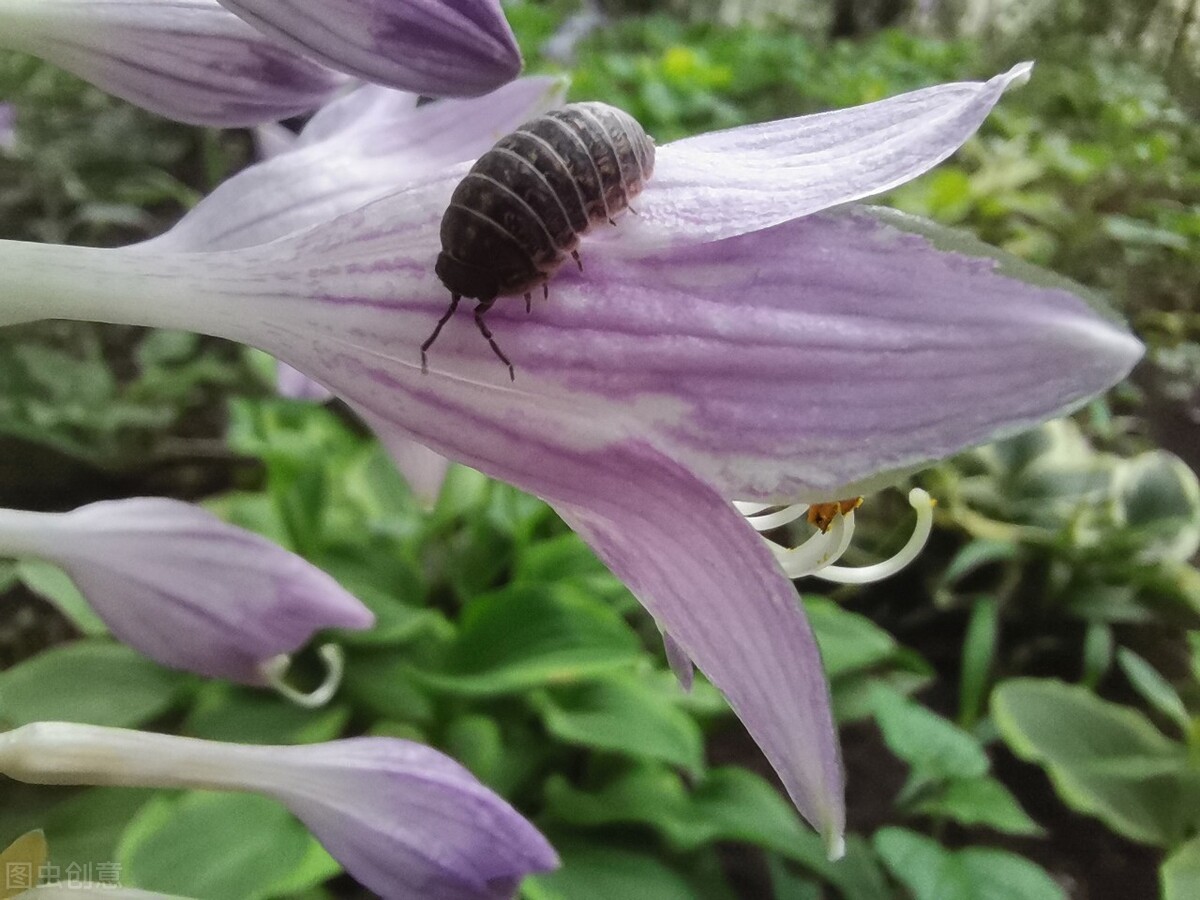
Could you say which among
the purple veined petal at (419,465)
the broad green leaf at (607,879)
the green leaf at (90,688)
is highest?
the purple veined petal at (419,465)

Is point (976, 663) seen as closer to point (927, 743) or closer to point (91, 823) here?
point (927, 743)

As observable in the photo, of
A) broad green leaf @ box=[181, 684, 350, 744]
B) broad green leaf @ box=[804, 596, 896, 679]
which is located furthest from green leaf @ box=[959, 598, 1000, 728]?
broad green leaf @ box=[181, 684, 350, 744]

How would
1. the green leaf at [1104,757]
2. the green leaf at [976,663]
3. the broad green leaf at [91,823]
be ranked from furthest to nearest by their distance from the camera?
the green leaf at [976,663] → the green leaf at [1104,757] → the broad green leaf at [91,823]

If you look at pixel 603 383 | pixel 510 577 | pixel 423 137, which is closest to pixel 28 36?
pixel 423 137

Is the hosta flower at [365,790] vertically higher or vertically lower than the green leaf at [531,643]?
higher

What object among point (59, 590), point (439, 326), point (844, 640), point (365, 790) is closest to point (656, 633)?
point (844, 640)

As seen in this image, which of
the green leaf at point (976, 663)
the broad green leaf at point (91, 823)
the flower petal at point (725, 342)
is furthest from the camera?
the green leaf at point (976, 663)

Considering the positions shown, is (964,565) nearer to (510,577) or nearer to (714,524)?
(510,577)

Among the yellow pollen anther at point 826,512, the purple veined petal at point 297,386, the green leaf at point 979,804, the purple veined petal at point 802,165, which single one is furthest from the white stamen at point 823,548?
the green leaf at point 979,804

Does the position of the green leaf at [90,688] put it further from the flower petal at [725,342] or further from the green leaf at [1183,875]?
the green leaf at [1183,875]
